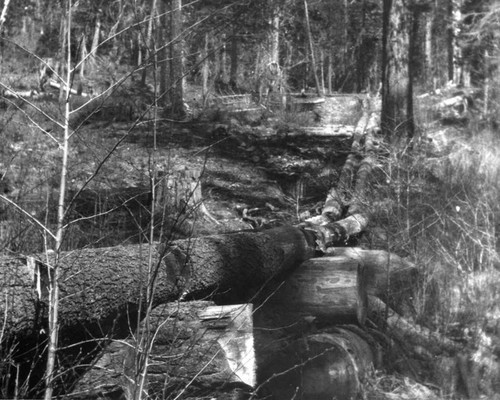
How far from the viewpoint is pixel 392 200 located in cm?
854

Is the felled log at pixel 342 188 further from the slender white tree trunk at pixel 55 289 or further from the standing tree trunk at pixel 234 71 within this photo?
the slender white tree trunk at pixel 55 289

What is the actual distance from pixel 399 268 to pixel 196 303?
2.71 meters

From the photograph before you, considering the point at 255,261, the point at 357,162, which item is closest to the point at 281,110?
the point at 357,162

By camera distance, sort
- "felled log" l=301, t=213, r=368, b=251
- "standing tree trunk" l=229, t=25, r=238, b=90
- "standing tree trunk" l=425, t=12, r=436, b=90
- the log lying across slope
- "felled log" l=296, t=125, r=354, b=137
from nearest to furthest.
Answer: "felled log" l=301, t=213, r=368, b=251, the log lying across slope, "standing tree trunk" l=229, t=25, r=238, b=90, "felled log" l=296, t=125, r=354, b=137, "standing tree trunk" l=425, t=12, r=436, b=90

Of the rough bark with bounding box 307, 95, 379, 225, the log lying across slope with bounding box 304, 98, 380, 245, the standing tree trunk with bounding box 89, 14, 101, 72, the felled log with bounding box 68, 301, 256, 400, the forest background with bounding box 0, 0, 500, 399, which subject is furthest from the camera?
the rough bark with bounding box 307, 95, 379, 225

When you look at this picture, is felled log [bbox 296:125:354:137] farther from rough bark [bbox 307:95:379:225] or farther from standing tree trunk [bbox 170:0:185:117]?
standing tree trunk [bbox 170:0:185:117]

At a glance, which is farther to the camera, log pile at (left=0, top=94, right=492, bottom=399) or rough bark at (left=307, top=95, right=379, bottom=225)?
rough bark at (left=307, top=95, right=379, bottom=225)

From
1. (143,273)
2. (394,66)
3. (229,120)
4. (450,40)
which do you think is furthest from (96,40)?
(450,40)

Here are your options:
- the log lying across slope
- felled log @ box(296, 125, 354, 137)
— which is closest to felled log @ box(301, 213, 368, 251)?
the log lying across slope

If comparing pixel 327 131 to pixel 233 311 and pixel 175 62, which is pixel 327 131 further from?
pixel 233 311

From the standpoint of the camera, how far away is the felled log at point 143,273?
3.96m

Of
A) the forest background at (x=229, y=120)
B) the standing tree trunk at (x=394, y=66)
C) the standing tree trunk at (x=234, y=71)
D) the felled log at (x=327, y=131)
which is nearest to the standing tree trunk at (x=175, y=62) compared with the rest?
the forest background at (x=229, y=120)

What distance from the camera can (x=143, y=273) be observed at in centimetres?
464

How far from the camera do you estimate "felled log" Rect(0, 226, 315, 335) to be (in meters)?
3.96
